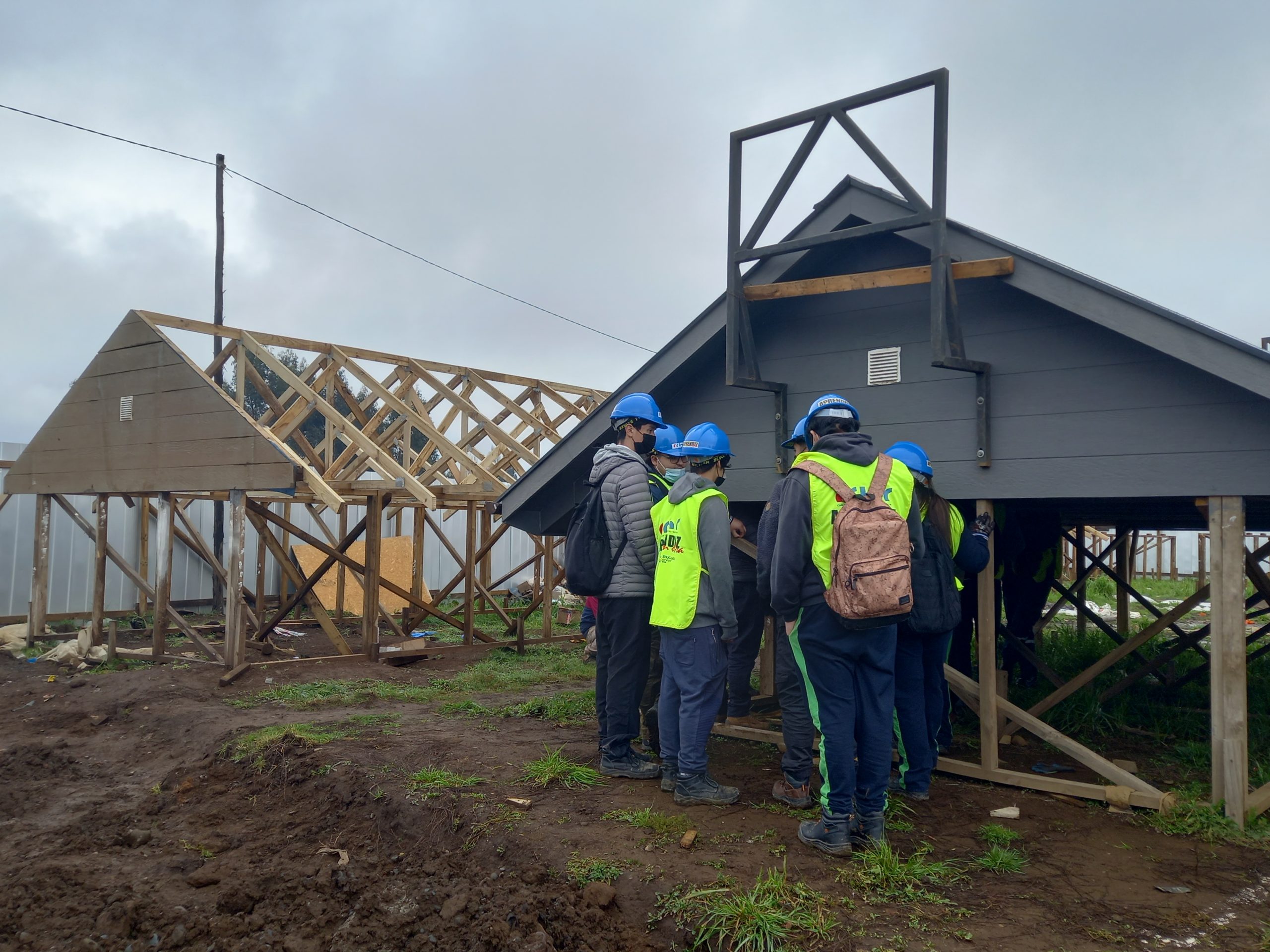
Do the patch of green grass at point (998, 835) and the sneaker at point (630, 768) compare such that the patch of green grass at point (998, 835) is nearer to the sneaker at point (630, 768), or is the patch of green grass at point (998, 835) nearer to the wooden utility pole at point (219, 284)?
the sneaker at point (630, 768)

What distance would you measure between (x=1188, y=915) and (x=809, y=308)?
13.4 ft

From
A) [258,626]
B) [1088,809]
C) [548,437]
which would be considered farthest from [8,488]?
[1088,809]

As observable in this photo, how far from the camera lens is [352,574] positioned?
54.7 feet

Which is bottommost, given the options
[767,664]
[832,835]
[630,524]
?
[832,835]

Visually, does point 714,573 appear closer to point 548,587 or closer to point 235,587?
point 235,587

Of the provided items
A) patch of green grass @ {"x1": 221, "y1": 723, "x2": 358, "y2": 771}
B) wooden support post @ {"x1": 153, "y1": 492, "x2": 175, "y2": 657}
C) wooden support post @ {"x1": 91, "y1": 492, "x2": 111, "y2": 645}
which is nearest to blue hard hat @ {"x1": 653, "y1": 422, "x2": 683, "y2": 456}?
patch of green grass @ {"x1": 221, "y1": 723, "x2": 358, "y2": 771}

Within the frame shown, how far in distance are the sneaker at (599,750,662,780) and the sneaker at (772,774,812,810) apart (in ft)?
2.54

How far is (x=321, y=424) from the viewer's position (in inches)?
1246

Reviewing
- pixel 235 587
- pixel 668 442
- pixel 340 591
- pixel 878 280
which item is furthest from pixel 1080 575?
pixel 340 591

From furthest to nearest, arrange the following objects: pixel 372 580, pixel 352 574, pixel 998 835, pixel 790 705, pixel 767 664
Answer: pixel 352 574
pixel 372 580
pixel 767 664
pixel 790 705
pixel 998 835

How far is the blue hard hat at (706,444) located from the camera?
523 centimetres

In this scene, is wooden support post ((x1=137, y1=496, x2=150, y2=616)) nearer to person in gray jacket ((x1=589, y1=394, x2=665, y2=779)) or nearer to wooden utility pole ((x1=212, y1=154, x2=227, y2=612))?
wooden utility pole ((x1=212, y1=154, x2=227, y2=612))

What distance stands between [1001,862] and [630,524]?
101 inches

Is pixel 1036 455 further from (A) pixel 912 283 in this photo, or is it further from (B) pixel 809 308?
(B) pixel 809 308
